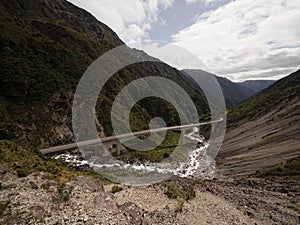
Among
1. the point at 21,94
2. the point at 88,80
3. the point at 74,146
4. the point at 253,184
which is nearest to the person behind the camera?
the point at 253,184

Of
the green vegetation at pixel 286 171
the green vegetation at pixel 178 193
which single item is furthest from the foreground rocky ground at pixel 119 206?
the green vegetation at pixel 286 171

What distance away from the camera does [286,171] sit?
97.2 ft

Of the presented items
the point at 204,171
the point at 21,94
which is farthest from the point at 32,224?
the point at 21,94

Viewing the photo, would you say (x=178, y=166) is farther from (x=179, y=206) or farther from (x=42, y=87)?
(x=42, y=87)

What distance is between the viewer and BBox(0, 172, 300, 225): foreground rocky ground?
10984 millimetres

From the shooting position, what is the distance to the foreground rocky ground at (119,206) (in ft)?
36.0

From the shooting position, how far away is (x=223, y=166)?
41812 millimetres

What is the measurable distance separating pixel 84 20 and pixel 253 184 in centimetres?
17857

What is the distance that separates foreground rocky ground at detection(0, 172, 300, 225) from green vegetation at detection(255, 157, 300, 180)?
9.27 m

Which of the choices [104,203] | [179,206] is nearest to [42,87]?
[104,203]

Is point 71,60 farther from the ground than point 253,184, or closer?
farther from the ground

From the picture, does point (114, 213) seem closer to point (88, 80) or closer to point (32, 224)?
point (32, 224)

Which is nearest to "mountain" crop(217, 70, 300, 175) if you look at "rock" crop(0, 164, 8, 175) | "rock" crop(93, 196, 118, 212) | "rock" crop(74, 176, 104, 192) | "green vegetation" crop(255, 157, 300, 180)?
"green vegetation" crop(255, 157, 300, 180)

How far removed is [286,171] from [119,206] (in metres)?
Answer: 25.3
